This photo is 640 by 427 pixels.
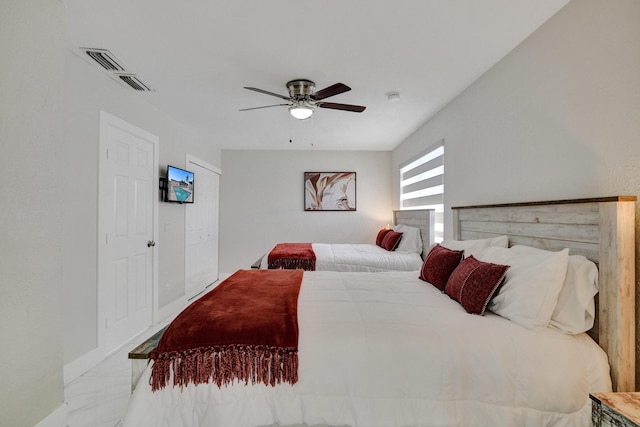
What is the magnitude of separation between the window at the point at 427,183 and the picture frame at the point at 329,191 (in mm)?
1104

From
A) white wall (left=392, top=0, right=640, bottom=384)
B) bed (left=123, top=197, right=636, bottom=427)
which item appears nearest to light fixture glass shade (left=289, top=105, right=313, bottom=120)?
white wall (left=392, top=0, right=640, bottom=384)

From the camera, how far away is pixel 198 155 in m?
4.62

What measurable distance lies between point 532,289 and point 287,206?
458cm

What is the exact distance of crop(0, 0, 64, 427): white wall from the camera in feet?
4.68

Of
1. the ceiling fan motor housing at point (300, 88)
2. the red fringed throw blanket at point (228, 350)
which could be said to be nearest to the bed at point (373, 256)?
the ceiling fan motor housing at point (300, 88)

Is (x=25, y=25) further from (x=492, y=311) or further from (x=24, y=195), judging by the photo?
(x=492, y=311)

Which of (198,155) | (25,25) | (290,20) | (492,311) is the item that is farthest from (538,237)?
(198,155)

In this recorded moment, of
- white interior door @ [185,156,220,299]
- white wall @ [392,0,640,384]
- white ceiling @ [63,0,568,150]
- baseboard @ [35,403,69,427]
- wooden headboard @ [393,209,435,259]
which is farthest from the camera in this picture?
white interior door @ [185,156,220,299]

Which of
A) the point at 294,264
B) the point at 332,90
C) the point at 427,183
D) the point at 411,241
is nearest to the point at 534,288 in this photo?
the point at 332,90

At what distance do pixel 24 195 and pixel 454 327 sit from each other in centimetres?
233

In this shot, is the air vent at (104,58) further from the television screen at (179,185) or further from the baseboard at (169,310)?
the baseboard at (169,310)

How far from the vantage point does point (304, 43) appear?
82.4 inches

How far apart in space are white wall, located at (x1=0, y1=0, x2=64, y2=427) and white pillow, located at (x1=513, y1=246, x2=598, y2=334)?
2721 mm

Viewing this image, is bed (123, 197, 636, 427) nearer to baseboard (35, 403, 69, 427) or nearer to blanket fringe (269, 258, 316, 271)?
baseboard (35, 403, 69, 427)
